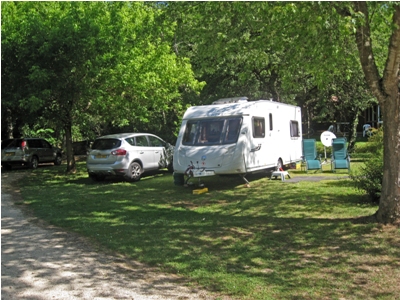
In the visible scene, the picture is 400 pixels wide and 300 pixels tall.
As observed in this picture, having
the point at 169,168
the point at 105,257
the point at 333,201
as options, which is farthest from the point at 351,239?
the point at 169,168

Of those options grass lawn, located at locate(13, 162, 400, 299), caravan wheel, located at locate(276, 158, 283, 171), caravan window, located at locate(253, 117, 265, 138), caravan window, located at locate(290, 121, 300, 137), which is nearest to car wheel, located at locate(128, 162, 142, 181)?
grass lawn, located at locate(13, 162, 400, 299)

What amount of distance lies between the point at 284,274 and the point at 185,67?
13917mm

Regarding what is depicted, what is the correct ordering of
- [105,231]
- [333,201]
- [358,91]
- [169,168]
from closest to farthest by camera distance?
[105,231]
[333,201]
[169,168]
[358,91]

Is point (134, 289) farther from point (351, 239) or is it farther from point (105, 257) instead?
point (351, 239)

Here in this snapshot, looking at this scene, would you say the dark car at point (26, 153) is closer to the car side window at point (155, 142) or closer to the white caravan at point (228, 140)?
the car side window at point (155, 142)

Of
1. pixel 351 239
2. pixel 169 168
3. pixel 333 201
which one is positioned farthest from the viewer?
pixel 169 168

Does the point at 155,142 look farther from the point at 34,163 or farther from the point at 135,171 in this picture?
the point at 34,163

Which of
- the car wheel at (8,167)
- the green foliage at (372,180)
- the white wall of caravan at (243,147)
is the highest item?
the white wall of caravan at (243,147)

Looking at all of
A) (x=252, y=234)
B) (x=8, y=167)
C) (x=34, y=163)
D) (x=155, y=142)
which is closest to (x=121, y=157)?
(x=155, y=142)

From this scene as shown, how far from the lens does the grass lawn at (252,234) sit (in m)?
5.14

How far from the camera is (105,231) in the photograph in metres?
7.67

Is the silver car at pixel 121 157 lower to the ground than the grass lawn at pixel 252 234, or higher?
higher

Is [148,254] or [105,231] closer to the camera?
[148,254]

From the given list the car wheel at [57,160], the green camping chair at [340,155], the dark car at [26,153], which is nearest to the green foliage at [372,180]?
the green camping chair at [340,155]
